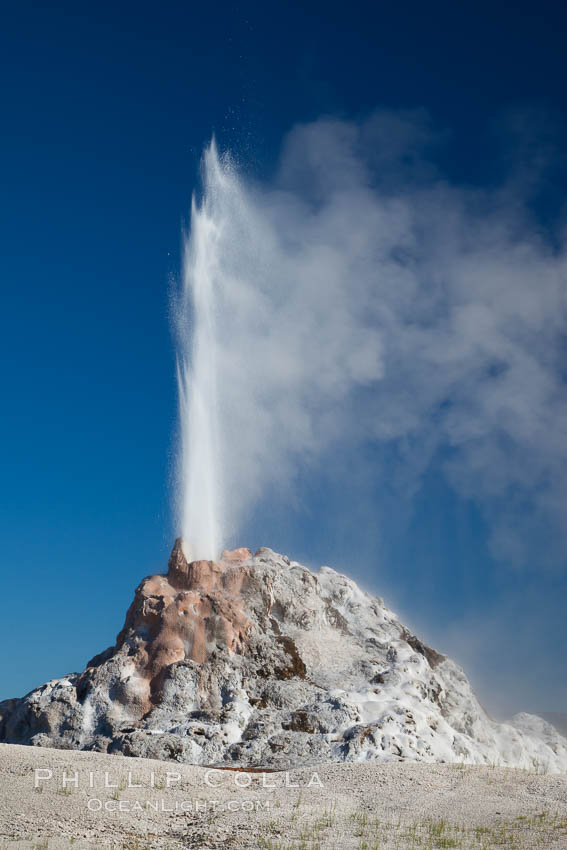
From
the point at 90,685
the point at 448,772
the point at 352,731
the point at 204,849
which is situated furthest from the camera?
the point at 90,685

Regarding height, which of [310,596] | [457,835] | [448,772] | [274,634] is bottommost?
[457,835]

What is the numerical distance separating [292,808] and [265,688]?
431 inches

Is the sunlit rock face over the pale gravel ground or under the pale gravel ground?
over

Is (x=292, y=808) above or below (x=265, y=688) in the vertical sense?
below

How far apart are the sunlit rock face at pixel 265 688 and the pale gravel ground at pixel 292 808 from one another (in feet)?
13.6

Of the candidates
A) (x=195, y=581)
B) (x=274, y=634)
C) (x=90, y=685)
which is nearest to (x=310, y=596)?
(x=274, y=634)

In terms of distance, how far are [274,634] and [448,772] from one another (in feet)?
38.4

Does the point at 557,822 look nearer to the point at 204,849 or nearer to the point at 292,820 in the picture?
the point at 292,820

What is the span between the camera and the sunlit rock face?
24.5 metres

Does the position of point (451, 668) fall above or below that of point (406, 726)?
above

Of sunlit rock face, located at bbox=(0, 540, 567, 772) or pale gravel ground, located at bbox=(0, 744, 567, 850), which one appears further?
sunlit rock face, located at bbox=(0, 540, 567, 772)

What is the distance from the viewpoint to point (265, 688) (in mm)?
27516

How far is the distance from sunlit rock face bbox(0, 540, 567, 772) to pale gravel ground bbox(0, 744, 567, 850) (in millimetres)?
4133

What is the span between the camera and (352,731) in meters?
24.6
